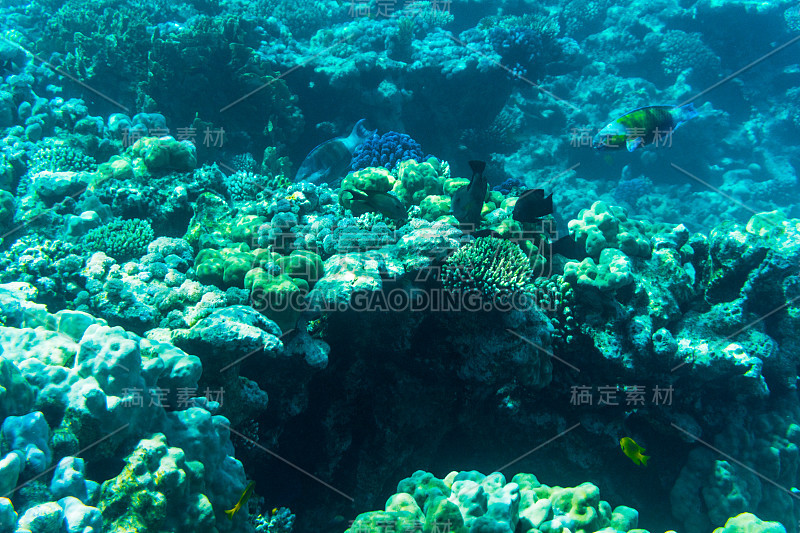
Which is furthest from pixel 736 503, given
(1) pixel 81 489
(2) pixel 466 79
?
(2) pixel 466 79

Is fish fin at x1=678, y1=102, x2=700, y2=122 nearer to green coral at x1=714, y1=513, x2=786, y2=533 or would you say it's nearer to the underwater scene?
the underwater scene

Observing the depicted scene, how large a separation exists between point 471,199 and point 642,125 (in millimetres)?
1787

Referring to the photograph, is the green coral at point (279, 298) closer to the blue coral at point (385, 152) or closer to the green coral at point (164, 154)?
the green coral at point (164, 154)

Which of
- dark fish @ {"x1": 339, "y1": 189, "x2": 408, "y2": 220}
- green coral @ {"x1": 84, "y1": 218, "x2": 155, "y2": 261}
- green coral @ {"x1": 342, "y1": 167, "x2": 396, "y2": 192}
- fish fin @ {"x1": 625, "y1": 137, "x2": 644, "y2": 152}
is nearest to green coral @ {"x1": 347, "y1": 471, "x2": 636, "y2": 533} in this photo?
dark fish @ {"x1": 339, "y1": 189, "x2": 408, "y2": 220}

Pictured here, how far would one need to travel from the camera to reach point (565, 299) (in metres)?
4.44

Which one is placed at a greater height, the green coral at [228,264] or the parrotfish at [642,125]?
the parrotfish at [642,125]

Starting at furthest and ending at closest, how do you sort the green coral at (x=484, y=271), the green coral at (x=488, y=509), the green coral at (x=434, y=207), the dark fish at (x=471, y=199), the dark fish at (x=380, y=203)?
the green coral at (x=434, y=207), the dark fish at (x=380, y=203), the dark fish at (x=471, y=199), the green coral at (x=484, y=271), the green coral at (x=488, y=509)

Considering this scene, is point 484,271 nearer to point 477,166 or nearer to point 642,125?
point 477,166

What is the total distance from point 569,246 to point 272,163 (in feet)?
17.6

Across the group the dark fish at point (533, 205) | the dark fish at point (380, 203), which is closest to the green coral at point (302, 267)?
the dark fish at point (380, 203)

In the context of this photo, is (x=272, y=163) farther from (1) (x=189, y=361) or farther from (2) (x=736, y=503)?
(2) (x=736, y=503)

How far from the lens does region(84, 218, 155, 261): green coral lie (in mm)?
4605

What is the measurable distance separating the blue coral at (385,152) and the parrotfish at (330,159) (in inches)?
7.0

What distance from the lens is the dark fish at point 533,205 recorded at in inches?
156
